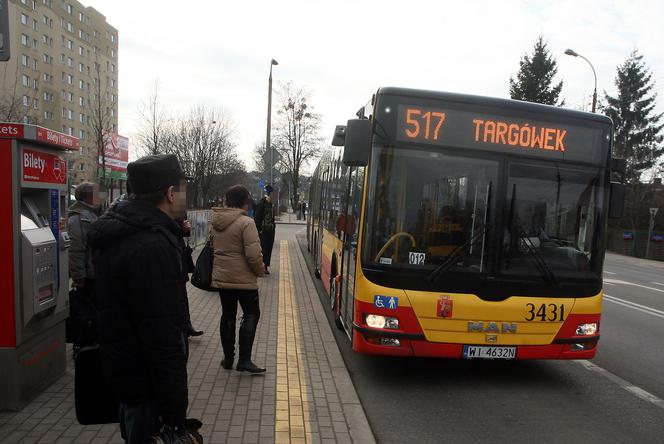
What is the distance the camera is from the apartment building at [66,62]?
65.6 m

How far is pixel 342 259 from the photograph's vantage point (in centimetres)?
650

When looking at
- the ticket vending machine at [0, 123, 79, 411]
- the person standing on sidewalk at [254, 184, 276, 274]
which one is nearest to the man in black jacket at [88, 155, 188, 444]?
the ticket vending machine at [0, 123, 79, 411]

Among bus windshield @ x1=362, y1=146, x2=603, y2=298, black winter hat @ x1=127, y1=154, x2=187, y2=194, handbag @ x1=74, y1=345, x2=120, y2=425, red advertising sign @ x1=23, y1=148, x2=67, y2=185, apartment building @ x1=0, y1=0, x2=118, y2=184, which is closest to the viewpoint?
black winter hat @ x1=127, y1=154, x2=187, y2=194

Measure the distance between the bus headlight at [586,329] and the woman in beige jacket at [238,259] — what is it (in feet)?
10.2

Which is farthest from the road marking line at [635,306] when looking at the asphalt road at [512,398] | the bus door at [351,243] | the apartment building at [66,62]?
the apartment building at [66,62]

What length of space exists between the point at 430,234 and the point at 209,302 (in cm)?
475

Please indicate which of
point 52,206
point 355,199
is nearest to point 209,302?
point 355,199

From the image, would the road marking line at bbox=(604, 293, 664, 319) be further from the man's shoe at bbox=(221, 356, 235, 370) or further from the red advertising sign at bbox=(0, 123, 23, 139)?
the red advertising sign at bbox=(0, 123, 23, 139)

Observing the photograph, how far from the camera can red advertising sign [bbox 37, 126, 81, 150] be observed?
3.99m

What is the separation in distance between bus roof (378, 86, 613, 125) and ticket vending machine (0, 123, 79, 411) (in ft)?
10.0

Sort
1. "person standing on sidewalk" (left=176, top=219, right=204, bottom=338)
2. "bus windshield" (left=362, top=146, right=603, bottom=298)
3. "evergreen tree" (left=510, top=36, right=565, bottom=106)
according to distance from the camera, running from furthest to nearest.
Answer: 1. "evergreen tree" (left=510, top=36, right=565, bottom=106)
2. "bus windshield" (left=362, top=146, right=603, bottom=298)
3. "person standing on sidewalk" (left=176, top=219, right=204, bottom=338)

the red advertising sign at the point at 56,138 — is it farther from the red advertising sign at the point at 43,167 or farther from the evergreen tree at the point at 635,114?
→ the evergreen tree at the point at 635,114

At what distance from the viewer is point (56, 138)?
4.28 m

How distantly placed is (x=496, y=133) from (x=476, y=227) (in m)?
0.94
